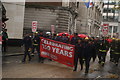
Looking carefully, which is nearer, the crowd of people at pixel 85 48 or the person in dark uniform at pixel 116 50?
the crowd of people at pixel 85 48

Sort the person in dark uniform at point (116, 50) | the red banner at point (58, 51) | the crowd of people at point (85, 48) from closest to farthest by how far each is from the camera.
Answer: the crowd of people at point (85, 48) → the red banner at point (58, 51) → the person in dark uniform at point (116, 50)

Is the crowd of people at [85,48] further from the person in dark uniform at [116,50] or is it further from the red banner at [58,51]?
the red banner at [58,51]

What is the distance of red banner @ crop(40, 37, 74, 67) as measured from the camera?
1119 cm

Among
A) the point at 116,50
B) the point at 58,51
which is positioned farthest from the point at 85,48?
the point at 116,50

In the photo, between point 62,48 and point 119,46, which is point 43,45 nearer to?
point 62,48

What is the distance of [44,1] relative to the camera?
116 feet

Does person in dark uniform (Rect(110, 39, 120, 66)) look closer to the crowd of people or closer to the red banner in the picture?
the crowd of people

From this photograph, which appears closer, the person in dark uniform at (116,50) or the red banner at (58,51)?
the red banner at (58,51)

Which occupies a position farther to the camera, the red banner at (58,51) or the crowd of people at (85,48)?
the red banner at (58,51)

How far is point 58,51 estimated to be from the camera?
11875mm

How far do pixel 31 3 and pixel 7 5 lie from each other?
445 inches

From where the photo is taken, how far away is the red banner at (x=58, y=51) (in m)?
11.2

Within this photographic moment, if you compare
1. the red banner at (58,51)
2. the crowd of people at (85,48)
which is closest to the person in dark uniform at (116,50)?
the crowd of people at (85,48)

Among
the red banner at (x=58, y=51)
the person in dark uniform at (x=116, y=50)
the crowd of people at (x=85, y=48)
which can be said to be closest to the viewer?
the crowd of people at (x=85, y=48)
